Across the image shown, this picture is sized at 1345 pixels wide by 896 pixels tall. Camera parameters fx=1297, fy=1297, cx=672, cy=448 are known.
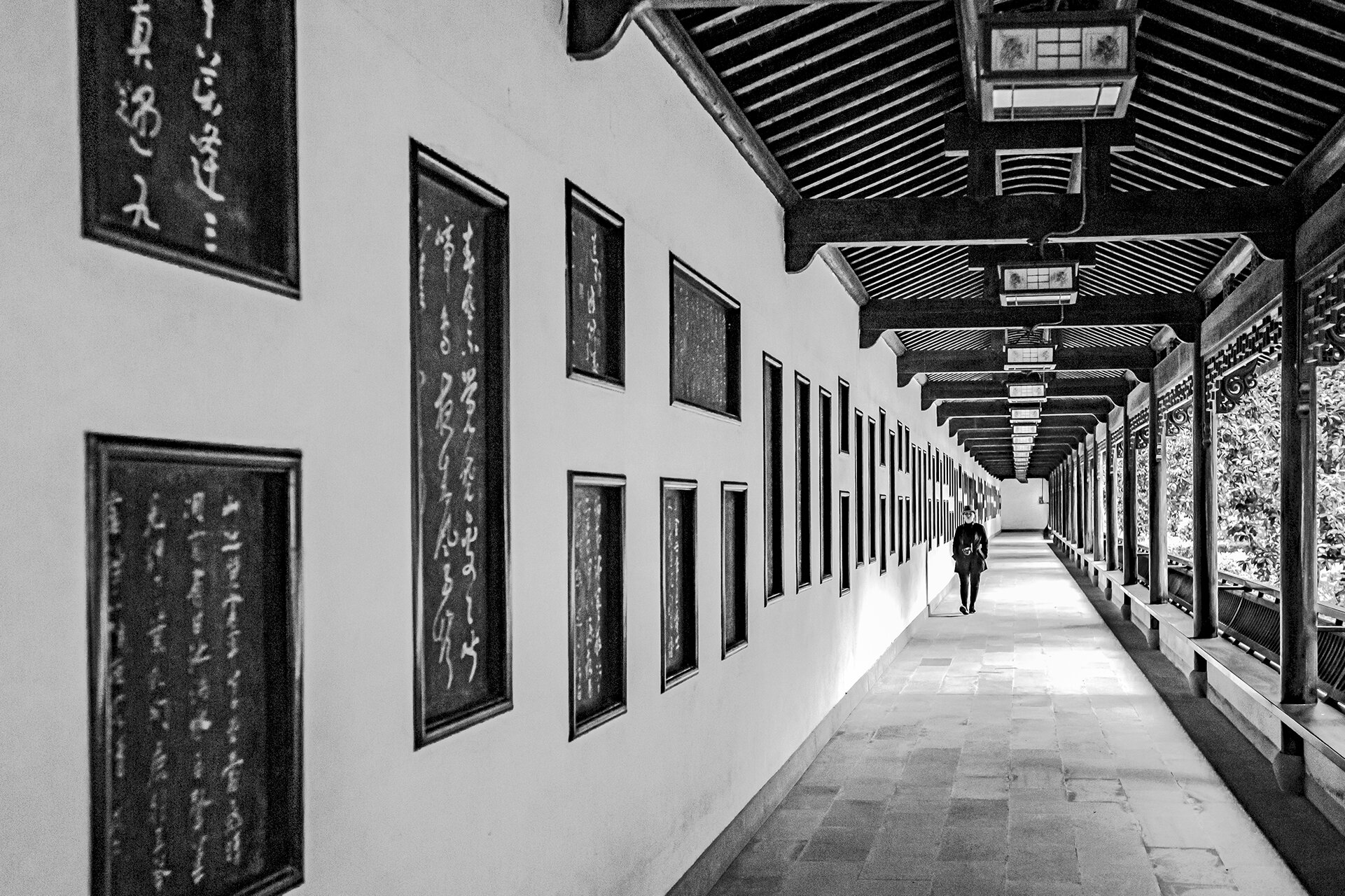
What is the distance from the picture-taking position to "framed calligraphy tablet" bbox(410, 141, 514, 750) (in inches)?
129

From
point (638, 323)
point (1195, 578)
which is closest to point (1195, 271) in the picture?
point (1195, 578)

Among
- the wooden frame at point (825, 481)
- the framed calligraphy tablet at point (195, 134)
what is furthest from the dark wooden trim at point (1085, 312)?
the framed calligraphy tablet at point (195, 134)

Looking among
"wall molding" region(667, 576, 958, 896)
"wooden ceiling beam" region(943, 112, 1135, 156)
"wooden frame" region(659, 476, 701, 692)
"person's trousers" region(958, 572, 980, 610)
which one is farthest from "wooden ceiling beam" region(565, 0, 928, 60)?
"person's trousers" region(958, 572, 980, 610)

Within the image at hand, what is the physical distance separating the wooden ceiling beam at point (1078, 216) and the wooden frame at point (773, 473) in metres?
1.11

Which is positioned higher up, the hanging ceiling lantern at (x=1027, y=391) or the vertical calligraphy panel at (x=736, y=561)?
the hanging ceiling lantern at (x=1027, y=391)

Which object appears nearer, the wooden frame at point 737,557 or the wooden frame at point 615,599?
the wooden frame at point 615,599

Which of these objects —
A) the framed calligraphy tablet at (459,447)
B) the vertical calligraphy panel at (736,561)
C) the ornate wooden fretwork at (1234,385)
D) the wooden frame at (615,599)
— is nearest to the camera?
the framed calligraphy tablet at (459,447)

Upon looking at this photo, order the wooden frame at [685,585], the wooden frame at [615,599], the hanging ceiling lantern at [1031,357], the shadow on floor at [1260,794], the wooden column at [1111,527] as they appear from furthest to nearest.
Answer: the wooden column at [1111,527], the hanging ceiling lantern at [1031,357], the shadow on floor at [1260,794], the wooden frame at [685,585], the wooden frame at [615,599]

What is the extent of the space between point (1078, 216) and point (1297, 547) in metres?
2.58

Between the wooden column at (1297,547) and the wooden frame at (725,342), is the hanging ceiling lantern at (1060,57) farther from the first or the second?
the wooden column at (1297,547)

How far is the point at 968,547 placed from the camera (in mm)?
20031

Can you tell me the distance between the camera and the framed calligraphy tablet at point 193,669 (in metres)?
2.15

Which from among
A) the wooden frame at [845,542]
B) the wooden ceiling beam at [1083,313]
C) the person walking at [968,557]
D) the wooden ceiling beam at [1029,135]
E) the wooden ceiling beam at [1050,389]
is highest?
the wooden ceiling beam at [1029,135]

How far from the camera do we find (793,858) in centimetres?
666
